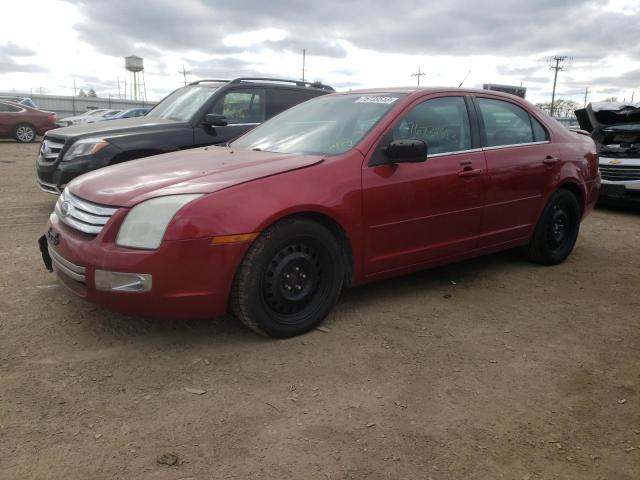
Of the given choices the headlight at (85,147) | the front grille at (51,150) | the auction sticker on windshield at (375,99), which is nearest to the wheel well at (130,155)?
the headlight at (85,147)

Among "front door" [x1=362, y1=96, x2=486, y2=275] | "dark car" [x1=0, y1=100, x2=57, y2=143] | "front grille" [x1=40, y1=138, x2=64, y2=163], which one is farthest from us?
"dark car" [x1=0, y1=100, x2=57, y2=143]

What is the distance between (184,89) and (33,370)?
5.32 metres

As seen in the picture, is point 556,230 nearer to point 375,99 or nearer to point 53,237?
point 375,99

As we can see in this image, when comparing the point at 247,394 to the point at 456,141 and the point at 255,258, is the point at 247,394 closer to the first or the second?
the point at 255,258

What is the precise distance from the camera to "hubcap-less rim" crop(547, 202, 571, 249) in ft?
16.4

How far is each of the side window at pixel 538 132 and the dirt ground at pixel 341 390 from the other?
1.41 meters

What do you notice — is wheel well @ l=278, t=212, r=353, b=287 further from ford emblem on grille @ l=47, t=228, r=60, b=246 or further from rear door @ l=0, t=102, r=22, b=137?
rear door @ l=0, t=102, r=22, b=137

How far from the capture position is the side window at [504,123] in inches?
173

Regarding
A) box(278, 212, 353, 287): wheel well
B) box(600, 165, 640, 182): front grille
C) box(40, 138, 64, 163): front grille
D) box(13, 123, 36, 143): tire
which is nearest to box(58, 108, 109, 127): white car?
box(13, 123, 36, 143): tire

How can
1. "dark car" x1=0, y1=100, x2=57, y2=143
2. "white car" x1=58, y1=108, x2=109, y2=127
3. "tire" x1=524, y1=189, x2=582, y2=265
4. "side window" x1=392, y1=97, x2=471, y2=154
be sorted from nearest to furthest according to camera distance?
"side window" x1=392, y1=97, x2=471, y2=154
"tire" x1=524, y1=189, x2=582, y2=265
"dark car" x1=0, y1=100, x2=57, y2=143
"white car" x1=58, y1=108, x2=109, y2=127

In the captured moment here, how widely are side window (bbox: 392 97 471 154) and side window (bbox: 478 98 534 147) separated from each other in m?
0.25

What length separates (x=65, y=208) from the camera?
3.38m

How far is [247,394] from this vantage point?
2721mm

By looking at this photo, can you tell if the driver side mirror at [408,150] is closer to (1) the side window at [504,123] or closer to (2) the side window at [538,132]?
(1) the side window at [504,123]
